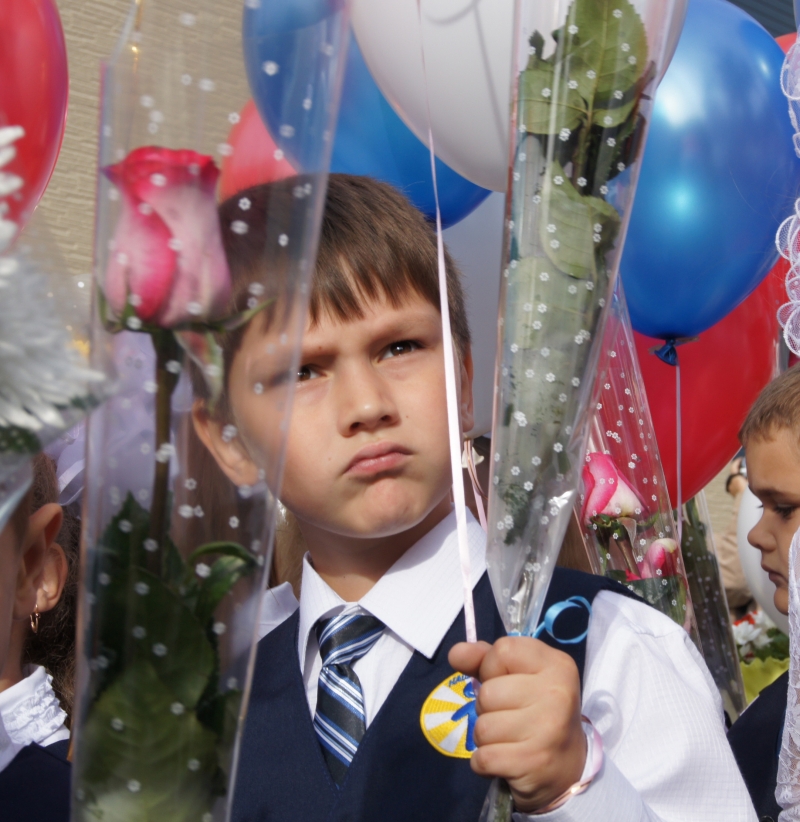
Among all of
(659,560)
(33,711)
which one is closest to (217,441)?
(33,711)

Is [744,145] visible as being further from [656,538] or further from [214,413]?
[214,413]

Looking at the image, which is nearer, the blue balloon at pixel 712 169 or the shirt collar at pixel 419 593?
the shirt collar at pixel 419 593

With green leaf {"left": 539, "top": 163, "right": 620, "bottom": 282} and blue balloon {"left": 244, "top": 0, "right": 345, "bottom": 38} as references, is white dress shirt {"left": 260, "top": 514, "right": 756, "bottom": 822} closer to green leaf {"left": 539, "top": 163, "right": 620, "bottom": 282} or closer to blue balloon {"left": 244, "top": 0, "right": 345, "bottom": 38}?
green leaf {"left": 539, "top": 163, "right": 620, "bottom": 282}

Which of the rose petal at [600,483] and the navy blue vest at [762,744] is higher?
the rose petal at [600,483]

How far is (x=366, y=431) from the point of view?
102 cm

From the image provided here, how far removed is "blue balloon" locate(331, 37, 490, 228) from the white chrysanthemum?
1387 mm

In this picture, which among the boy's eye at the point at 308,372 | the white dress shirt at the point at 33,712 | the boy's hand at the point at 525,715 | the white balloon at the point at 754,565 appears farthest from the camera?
the white balloon at the point at 754,565

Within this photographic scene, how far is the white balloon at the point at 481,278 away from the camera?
1.92 m

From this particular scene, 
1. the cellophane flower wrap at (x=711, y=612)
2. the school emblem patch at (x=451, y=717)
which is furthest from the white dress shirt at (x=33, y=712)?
the cellophane flower wrap at (x=711, y=612)

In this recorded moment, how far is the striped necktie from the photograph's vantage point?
1040mm

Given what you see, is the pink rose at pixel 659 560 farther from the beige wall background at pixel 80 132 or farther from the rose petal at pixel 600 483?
the beige wall background at pixel 80 132

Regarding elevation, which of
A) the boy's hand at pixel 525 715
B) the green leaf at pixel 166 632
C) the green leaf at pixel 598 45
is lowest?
the boy's hand at pixel 525 715

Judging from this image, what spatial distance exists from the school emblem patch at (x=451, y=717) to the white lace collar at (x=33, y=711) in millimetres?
527

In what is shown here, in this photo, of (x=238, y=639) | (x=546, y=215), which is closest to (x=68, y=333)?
(x=238, y=639)
